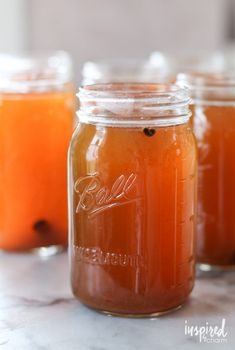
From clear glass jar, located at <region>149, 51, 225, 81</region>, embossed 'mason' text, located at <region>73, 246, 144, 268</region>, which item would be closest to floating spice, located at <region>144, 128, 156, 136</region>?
embossed 'mason' text, located at <region>73, 246, 144, 268</region>

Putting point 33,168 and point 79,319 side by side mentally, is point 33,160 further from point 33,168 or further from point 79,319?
point 79,319

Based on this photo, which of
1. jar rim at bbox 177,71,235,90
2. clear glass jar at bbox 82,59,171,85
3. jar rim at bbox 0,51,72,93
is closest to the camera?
jar rim at bbox 177,71,235,90

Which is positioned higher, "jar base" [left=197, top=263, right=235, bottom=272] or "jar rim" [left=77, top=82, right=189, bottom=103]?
"jar rim" [left=77, top=82, right=189, bottom=103]

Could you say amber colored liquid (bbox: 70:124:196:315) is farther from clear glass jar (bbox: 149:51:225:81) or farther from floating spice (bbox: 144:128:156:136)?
clear glass jar (bbox: 149:51:225:81)

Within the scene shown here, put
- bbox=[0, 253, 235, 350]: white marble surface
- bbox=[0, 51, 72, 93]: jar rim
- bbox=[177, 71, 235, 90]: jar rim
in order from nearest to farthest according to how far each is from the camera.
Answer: bbox=[0, 253, 235, 350]: white marble surface → bbox=[177, 71, 235, 90]: jar rim → bbox=[0, 51, 72, 93]: jar rim

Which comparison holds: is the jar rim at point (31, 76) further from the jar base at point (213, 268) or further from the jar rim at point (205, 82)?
the jar base at point (213, 268)

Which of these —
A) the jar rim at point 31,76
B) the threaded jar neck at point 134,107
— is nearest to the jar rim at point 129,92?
the threaded jar neck at point 134,107

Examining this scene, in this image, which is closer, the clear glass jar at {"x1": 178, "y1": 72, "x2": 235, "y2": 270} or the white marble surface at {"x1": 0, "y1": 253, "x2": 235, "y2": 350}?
the white marble surface at {"x1": 0, "y1": 253, "x2": 235, "y2": 350}

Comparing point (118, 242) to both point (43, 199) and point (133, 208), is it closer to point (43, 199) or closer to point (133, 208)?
point (133, 208)

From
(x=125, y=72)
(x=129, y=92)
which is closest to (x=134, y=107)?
(x=129, y=92)
